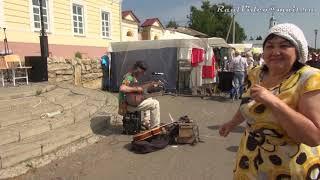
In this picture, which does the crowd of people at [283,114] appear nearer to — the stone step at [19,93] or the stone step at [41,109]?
the stone step at [41,109]

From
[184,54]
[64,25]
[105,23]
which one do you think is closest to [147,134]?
[184,54]

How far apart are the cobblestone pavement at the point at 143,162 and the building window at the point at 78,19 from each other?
1404 cm

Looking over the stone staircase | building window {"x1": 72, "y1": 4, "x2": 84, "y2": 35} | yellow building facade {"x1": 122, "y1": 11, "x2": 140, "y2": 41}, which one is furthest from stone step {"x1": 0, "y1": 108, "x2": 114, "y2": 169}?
yellow building facade {"x1": 122, "y1": 11, "x2": 140, "y2": 41}

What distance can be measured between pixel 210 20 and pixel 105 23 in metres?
46.5

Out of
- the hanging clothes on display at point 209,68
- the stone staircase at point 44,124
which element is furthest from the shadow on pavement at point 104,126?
the hanging clothes on display at point 209,68

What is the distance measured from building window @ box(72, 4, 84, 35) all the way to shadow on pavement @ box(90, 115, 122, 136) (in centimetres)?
1349

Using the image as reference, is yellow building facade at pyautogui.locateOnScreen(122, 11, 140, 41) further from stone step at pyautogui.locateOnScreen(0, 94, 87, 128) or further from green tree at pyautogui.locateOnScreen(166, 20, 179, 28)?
green tree at pyautogui.locateOnScreen(166, 20, 179, 28)

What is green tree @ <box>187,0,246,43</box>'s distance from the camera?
67.9 metres

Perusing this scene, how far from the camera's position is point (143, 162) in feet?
19.0

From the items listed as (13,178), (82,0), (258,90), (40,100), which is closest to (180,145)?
(13,178)

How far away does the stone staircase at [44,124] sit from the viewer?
5.34 m

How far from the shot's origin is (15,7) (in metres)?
15.8

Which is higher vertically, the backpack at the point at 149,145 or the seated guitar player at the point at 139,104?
the seated guitar player at the point at 139,104

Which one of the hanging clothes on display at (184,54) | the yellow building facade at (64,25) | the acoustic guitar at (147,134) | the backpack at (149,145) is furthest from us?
the yellow building facade at (64,25)
